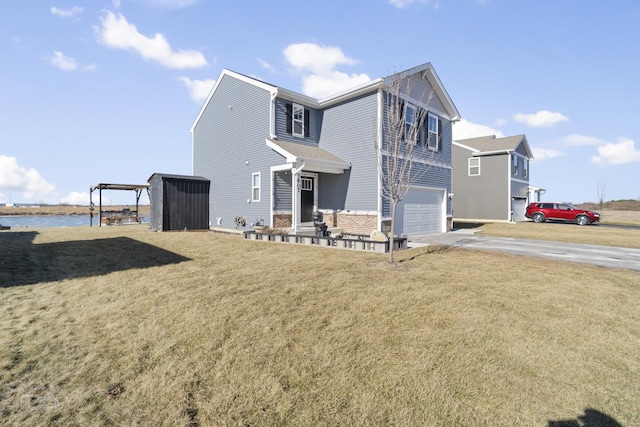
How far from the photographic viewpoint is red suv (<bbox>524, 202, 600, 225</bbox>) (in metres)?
24.1

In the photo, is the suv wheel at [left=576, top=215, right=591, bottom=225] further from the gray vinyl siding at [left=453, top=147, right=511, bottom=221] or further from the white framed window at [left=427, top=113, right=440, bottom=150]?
the white framed window at [left=427, top=113, right=440, bottom=150]

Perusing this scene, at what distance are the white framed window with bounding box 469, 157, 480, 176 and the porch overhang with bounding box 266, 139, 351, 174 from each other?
62.6ft

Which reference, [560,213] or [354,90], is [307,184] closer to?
[354,90]

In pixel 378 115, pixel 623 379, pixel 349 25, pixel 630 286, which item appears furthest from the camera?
pixel 378 115

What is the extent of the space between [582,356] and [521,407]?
1.59 m

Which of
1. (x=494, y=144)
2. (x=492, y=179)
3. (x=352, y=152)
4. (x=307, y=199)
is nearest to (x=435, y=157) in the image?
(x=352, y=152)

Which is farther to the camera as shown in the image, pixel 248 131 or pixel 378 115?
pixel 248 131

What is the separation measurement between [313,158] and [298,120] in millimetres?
3641

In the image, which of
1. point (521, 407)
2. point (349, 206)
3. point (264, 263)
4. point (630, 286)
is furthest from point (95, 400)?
point (349, 206)

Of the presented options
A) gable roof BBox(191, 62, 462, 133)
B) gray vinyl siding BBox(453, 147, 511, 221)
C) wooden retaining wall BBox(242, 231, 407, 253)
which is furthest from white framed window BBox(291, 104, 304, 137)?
gray vinyl siding BBox(453, 147, 511, 221)

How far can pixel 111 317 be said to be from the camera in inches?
184

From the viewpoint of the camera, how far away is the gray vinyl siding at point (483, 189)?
26.9m

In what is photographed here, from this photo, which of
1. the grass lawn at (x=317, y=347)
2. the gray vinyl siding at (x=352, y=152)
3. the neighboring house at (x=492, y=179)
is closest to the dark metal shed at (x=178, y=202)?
the gray vinyl siding at (x=352, y=152)

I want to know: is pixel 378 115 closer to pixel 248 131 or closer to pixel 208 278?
pixel 248 131
